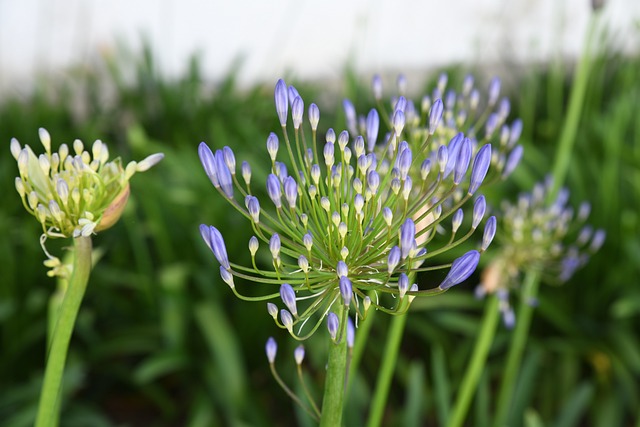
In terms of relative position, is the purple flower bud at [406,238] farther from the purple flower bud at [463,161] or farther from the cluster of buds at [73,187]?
the cluster of buds at [73,187]

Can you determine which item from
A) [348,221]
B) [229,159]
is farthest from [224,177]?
[348,221]

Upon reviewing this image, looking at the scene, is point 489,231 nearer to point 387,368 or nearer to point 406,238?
point 406,238

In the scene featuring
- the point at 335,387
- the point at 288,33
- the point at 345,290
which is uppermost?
the point at 345,290

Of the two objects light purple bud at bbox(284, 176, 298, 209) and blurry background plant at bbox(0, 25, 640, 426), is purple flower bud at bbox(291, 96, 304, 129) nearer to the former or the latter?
light purple bud at bbox(284, 176, 298, 209)

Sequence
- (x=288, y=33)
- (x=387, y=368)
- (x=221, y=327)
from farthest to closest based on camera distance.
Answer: (x=288, y=33) → (x=221, y=327) → (x=387, y=368)

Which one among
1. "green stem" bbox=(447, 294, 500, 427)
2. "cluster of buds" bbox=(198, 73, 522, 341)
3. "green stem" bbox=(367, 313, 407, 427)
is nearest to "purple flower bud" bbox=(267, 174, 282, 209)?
"cluster of buds" bbox=(198, 73, 522, 341)

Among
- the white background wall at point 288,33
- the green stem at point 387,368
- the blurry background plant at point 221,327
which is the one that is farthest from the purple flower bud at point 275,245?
the white background wall at point 288,33
